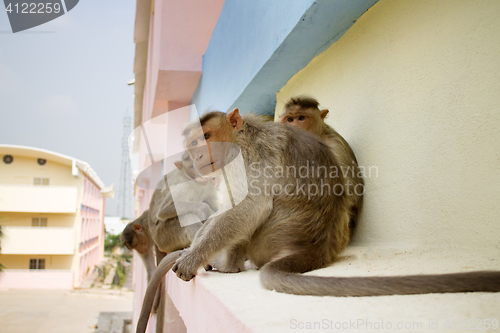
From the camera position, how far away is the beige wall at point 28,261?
22.9 m

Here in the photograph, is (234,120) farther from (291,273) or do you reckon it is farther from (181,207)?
(181,207)

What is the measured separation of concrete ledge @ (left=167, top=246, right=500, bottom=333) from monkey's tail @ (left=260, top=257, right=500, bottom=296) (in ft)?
0.08

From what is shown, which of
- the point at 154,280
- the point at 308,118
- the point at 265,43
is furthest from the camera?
the point at 265,43

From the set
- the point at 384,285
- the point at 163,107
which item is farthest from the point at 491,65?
the point at 163,107

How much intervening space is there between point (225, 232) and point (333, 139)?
45.9 inches

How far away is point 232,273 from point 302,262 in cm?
40

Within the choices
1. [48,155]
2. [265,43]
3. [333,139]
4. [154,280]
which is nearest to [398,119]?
[333,139]

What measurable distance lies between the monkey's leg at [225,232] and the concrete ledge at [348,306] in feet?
0.33

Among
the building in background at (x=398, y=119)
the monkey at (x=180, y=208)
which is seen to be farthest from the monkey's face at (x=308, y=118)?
the monkey at (x=180, y=208)

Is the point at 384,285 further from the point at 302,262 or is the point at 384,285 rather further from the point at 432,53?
the point at 432,53

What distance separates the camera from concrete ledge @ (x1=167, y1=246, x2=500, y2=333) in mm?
929

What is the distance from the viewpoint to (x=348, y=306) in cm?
108

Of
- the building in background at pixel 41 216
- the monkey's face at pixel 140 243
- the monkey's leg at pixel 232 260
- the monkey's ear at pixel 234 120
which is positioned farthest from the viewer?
the building in background at pixel 41 216

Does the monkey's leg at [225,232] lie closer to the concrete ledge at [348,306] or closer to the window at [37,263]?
the concrete ledge at [348,306]
